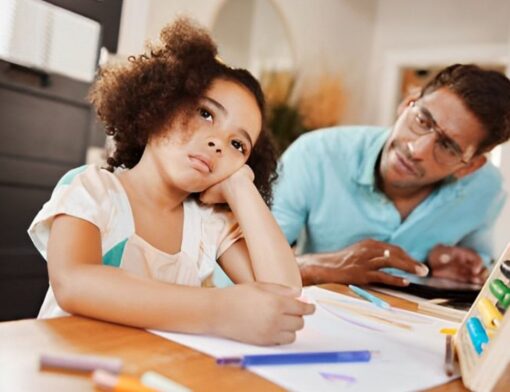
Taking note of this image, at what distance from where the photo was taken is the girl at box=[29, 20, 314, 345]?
0.64 metres

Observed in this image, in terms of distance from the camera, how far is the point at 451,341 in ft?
2.01

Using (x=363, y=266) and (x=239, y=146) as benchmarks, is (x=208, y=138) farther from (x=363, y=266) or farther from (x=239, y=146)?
(x=363, y=266)

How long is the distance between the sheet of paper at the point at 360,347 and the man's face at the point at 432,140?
1.96 feet

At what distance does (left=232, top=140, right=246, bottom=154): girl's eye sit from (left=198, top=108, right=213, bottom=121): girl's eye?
46 mm

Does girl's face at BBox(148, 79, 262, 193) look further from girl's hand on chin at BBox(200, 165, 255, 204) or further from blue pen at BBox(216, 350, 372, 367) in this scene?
blue pen at BBox(216, 350, 372, 367)

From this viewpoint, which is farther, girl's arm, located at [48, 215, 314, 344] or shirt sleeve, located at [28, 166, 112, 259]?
shirt sleeve, located at [28, 166, 112, 259]

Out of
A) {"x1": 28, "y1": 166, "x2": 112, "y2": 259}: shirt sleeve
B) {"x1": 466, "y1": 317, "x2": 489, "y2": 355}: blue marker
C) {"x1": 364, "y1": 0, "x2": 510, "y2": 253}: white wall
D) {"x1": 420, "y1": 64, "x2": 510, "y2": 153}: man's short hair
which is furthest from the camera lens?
{"x1": 364, "y1": 0, "x2": 510, "y2": 253}: white wall

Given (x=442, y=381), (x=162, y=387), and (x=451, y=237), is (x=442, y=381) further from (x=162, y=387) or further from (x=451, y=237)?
(x=451, y=237)

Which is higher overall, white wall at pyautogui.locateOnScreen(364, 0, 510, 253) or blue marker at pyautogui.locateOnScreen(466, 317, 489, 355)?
white wall at pyautogui.locateOnScreen(364, 0, 510, 253)

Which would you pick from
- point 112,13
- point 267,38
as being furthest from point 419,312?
point 267,38

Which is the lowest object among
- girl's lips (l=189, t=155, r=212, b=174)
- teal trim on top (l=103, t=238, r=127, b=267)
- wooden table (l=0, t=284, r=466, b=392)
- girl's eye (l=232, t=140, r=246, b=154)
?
teal trim on top (l=103, t=238, r=127, b=267)

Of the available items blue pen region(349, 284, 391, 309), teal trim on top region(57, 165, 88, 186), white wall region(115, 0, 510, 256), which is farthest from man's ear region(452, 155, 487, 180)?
white wall region(115, 0, 510, 256)

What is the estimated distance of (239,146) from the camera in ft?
A: 2.52

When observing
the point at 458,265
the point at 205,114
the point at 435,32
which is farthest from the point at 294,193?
the point at 435,32
